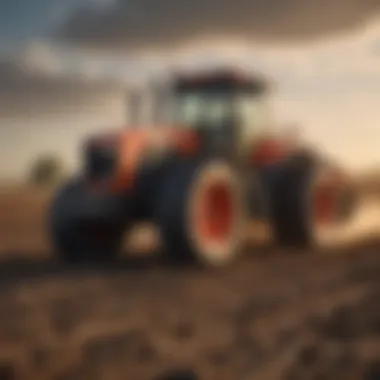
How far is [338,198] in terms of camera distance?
2197 mm

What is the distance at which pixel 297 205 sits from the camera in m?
2.28

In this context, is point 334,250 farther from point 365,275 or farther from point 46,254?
point 46,254

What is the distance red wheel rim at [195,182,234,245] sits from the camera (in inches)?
85.5

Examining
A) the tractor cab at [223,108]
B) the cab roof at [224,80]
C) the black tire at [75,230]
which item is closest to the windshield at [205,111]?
the tractor cab at [223,108]

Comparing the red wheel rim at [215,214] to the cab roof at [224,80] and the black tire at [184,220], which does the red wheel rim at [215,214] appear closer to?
the black tire at [184,220]

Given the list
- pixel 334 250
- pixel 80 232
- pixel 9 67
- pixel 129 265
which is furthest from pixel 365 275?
pixel 9 67

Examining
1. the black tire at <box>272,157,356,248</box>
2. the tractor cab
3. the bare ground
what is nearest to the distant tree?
the bare ground

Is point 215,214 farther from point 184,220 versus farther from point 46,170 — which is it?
point 46,170

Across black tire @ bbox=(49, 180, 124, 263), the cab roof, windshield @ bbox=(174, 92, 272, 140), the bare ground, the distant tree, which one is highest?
the cab roof

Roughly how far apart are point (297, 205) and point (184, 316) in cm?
56

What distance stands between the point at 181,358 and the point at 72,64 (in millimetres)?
643

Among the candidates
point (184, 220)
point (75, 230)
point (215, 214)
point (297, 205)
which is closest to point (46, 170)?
point (75, 230)

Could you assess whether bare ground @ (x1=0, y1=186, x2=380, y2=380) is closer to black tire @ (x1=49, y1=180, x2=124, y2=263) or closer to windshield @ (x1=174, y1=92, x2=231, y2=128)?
black tire @ (x1=49, y1=180, x2=124, y2=263)

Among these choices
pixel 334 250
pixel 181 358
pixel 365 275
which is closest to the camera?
pixel 181 358
